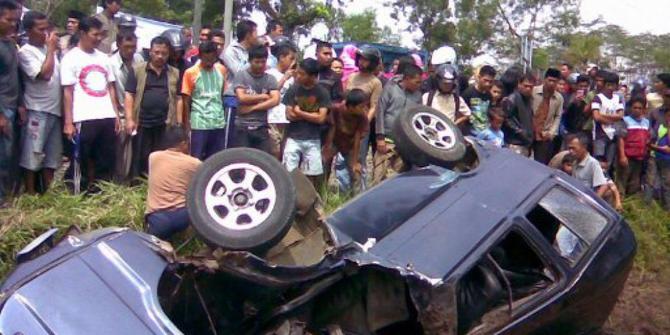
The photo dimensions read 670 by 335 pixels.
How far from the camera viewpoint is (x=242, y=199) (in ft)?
16.1

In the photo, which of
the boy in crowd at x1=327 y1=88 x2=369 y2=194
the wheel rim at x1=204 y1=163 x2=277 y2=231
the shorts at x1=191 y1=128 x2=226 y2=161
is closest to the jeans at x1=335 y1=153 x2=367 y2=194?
the boy in crowd at x1=327 y1=88 x2=369 y2=194

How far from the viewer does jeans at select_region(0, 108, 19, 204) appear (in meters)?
6.70

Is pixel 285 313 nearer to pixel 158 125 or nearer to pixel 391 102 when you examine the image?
pixel 158 125

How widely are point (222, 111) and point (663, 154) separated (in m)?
5.66

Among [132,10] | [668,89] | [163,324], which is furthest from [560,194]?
[132,10]

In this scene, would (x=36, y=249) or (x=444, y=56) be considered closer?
(x=36, y=249)

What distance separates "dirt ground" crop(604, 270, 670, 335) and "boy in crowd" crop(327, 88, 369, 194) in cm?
275

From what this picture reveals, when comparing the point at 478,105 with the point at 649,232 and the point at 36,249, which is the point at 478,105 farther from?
the point at 36,249

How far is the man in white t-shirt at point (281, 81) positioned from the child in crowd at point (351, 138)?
0.57m

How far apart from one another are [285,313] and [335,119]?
4217 mm

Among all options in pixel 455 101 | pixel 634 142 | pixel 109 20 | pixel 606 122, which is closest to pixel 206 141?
pixel 109 20

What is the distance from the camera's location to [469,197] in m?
5.16

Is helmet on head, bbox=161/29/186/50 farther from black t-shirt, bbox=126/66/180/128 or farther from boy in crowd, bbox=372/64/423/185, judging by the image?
boy in crowd, bbox=372/64/423/185

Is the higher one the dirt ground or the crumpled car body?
the crumpled car body
